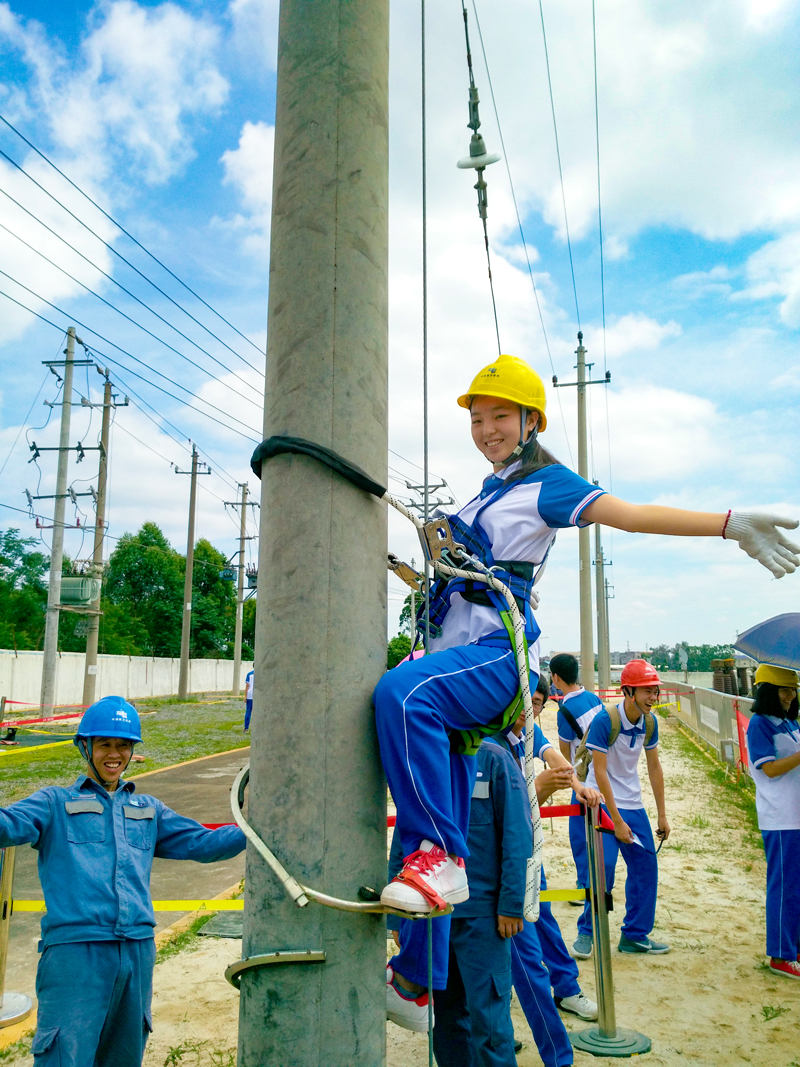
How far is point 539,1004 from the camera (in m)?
4.08

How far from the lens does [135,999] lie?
117 inches

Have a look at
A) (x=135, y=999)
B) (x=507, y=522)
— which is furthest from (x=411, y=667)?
(x=135, y=999)

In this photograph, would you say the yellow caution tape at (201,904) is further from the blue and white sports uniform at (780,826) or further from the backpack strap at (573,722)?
the backpack strap at (573,722)

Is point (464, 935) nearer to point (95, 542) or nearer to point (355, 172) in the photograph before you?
point (355, 172)

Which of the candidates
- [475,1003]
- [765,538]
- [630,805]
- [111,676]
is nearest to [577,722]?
[630,805]

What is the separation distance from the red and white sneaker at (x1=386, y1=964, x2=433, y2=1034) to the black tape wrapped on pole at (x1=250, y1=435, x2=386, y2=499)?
152 cm

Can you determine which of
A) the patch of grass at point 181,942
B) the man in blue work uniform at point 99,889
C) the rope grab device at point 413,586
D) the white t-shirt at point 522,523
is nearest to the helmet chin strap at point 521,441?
the white t-shirt at point 522,523

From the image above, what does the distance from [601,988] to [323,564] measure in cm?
401

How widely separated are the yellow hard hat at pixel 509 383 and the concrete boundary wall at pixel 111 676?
112 feet

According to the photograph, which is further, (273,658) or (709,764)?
(709,764)

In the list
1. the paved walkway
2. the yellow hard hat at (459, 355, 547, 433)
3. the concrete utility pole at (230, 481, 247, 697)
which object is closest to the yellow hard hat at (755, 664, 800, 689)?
the yellow hard hat at (459, 355, 547, 433)

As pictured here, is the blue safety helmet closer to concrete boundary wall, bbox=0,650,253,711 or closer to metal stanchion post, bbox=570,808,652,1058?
metal stanchion post, bbox=570,808,652,1058

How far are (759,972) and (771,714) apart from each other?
1.79 m

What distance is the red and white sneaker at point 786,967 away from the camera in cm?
561
